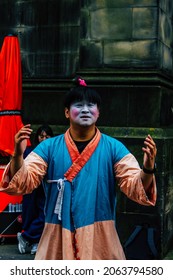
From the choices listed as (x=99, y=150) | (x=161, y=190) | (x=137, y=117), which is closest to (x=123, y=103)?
(x=137, y=117)

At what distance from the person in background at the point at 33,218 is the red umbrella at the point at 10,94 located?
1.10 ft

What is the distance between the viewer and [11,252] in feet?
24.2

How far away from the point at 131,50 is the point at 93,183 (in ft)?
13.0

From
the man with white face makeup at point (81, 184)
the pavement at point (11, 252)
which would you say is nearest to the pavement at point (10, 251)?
the pavement at point (11, 252)

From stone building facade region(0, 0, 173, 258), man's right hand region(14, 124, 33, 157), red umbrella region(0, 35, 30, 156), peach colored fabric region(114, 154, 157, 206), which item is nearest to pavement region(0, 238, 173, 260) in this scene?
stone building facade region(0, 0, 173, 258)

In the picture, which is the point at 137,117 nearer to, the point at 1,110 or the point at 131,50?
the point at 131,50

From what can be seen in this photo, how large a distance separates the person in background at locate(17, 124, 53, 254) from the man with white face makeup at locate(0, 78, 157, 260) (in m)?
3.31

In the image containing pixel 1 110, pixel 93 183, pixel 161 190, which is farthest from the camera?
pixel 1 110

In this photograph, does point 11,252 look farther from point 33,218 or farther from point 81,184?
point 81,184

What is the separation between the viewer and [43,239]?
12.9 ft

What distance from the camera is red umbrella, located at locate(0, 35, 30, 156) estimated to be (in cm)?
752

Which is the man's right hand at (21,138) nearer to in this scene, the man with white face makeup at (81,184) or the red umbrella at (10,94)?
the man with white face makeup at (81,184)

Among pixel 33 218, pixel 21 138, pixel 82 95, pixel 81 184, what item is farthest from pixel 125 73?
pixel 21 138

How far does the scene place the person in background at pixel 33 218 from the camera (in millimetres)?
7281
